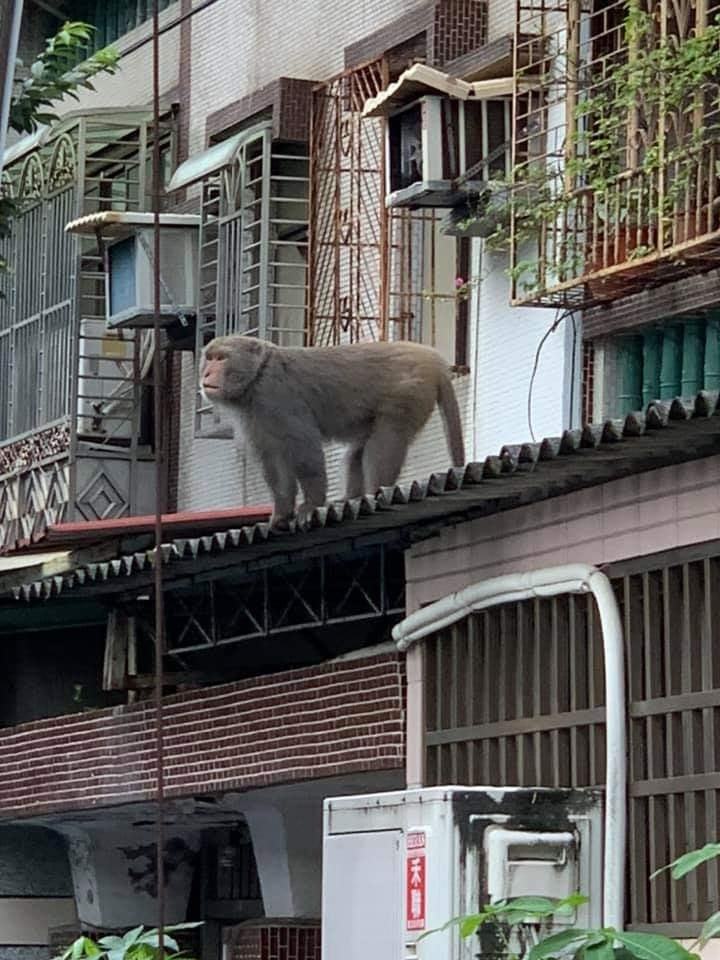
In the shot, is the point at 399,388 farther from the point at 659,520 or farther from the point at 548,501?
the point at 659,520

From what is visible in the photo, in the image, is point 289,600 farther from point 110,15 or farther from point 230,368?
point 110,15

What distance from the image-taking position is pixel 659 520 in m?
11.2

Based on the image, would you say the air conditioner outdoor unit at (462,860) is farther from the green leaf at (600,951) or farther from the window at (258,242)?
the window at (258,242)

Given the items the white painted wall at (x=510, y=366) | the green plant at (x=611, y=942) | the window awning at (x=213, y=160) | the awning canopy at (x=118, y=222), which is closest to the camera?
the green plant at (x=611, y=942)

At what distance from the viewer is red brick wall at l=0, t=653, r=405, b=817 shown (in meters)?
13.5

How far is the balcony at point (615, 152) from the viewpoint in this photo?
1386 cm

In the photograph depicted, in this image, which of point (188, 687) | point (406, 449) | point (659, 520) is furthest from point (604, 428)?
point (188, 687)

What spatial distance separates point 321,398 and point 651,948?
7473 mm

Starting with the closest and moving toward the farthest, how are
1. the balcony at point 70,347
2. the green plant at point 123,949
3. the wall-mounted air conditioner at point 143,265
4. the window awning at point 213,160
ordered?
the green plant at point 123,949 < the window awning at point 213,160 < the wall-mounted air conditioner at point 143,265 < the balcony at point 70,347

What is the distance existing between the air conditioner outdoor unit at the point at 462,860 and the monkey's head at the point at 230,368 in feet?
10.8

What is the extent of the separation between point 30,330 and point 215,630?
633cm

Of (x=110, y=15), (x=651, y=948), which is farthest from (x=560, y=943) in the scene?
(x=110, y=15)

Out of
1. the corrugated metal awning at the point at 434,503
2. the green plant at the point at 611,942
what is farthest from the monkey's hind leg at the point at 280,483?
the green plant at the point at 611,942

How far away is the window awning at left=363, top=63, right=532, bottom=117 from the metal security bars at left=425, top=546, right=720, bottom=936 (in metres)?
4.60
